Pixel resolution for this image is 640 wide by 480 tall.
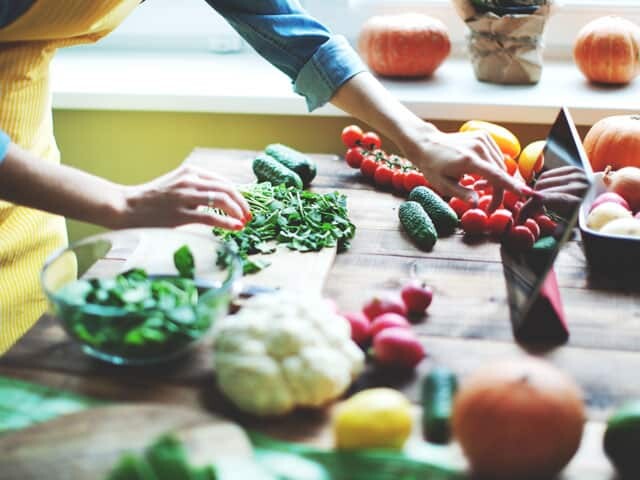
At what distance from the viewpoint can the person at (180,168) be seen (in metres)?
1.15

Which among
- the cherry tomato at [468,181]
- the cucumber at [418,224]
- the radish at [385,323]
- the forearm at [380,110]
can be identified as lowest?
the cherry tomato at [468,181]

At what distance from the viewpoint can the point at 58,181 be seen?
3.43 ft

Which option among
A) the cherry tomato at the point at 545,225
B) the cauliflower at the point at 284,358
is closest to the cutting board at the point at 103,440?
the cauliflower at the point at 284,358

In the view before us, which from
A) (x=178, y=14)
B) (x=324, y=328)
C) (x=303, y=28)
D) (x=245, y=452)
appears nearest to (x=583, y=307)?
(x=324, y=328)

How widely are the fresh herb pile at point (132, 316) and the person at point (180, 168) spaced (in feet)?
0.52

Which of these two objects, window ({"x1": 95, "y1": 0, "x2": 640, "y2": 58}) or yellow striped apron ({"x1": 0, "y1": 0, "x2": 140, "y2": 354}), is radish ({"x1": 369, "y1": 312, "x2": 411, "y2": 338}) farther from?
window ({"x1": 95, "y1": 0, "x2": 640, "y2": 58})

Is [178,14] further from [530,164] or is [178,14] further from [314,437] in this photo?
[314,437]

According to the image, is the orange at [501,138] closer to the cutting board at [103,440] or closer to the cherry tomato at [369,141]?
the cherry tomato at [369,141]

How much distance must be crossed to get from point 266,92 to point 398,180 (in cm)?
59

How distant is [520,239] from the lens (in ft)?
4.15

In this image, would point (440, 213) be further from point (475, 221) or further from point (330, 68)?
point (330, 68)

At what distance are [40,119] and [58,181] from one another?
0.44 metres

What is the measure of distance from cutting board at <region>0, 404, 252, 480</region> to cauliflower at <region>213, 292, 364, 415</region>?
5cm

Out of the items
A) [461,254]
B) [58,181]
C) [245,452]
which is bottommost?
[461,254]
